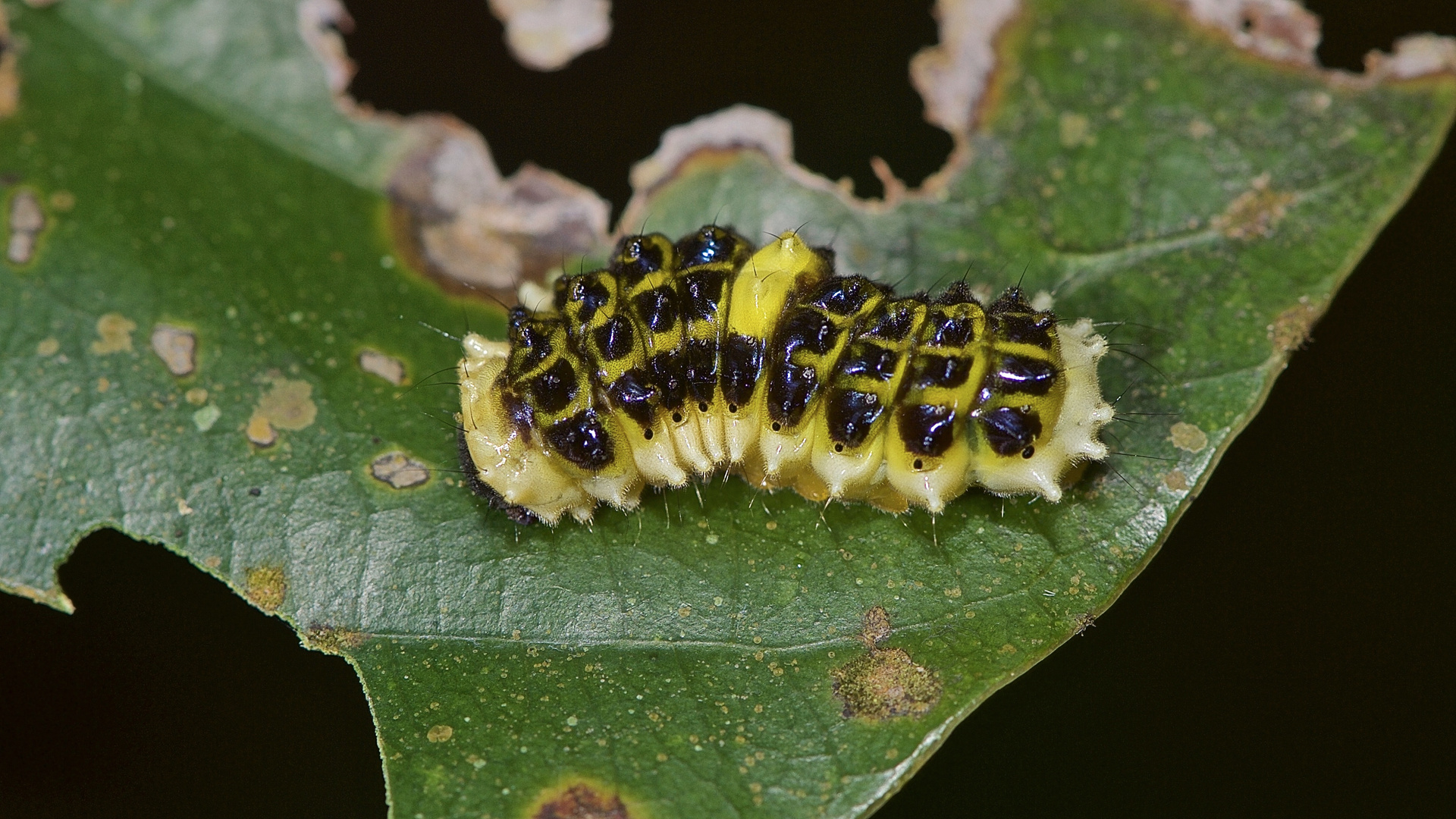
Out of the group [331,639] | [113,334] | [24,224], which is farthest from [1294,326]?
[24,224]

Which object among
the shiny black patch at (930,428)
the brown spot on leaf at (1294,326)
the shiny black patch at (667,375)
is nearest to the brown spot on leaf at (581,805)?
the shiny black patch at (667,375)

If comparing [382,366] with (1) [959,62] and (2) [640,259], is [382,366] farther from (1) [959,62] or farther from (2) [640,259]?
(1) [959,62]

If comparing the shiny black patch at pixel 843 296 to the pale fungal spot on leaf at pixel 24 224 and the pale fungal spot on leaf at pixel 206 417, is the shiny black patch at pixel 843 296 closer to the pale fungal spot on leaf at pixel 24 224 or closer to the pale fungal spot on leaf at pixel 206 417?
the pale fungal spot on leaf at pixel 206 417

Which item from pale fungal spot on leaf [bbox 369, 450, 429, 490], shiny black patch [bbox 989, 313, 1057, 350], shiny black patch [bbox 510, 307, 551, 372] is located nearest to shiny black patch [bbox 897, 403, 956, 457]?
shiny black patch [bbox 989, 313, 1057, 350]

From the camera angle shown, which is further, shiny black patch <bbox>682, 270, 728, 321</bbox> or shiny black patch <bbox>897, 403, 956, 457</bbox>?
shiny black patch <bbox>682, 270, 728, 321</bbox>

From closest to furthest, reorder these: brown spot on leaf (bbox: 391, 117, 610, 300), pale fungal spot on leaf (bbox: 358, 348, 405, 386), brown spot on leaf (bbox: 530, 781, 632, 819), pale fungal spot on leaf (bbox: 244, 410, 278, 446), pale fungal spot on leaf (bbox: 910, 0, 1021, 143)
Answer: brown spot on leaf (bbox: 530, 781, 632, 819), pale fungal spot on leaf (bbox: 244, 410, 278, 446), pale fungal spot on leaf (bbox: 358, 348, 405, 386), brown spot on leaf (bbox: 391, 117, 610, 300), pale fungal spot on leaf (bbox: 910, 0, 1021, 143)

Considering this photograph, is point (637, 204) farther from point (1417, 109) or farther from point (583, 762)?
point (1417, 109)

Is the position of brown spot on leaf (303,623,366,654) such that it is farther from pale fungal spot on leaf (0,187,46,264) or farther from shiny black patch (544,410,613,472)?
pale fungal spot on leaf (0,187,46,264)
